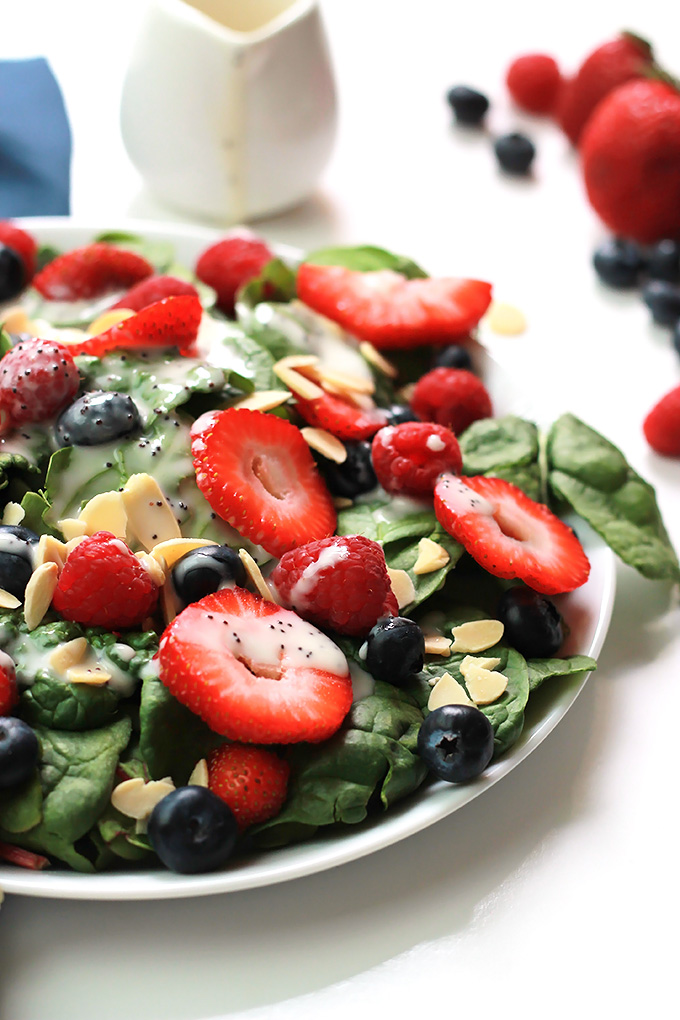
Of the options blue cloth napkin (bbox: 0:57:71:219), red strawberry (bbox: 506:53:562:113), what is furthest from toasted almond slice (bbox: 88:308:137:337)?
red strawberry (bbox: 506:53:562:113)

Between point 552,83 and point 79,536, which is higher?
point 552,83

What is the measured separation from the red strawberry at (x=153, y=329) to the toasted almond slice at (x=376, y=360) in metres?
0.30

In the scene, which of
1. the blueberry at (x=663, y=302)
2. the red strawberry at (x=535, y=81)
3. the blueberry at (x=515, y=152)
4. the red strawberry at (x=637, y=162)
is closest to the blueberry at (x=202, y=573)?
the blueberry at (x=663, y=302)

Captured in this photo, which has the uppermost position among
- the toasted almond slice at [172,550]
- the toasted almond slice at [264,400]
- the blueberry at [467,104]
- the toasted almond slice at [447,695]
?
the blueberry at [467,104]

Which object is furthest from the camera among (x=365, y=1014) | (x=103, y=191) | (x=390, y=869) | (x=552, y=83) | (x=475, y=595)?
(x=552, y=83)

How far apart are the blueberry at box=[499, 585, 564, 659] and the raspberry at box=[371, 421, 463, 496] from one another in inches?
7.9

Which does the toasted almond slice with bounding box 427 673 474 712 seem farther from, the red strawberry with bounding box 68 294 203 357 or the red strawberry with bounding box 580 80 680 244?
the red strawberry with bounding box 580 80 680 244

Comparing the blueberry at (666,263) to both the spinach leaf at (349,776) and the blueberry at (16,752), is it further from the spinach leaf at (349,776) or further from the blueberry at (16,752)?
the blueberry at (16,752)

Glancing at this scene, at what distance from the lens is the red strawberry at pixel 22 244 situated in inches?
72.0

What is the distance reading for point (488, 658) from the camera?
4.23 ft

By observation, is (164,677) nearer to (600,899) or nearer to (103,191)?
(600,899)

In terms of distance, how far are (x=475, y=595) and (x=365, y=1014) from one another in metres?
0.53

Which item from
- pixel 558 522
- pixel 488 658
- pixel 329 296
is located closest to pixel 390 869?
pixel 488 658

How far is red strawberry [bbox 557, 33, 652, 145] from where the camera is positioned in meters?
2.49
